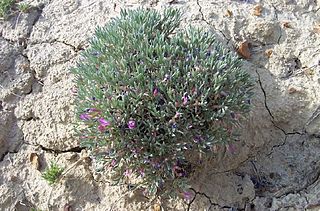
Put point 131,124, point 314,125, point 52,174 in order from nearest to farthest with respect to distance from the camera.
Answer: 1. point 131,124
2. point 52,174
3. point 314,125

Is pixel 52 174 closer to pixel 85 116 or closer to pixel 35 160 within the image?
pixel 35 160

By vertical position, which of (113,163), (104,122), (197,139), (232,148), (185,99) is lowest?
(232,148)

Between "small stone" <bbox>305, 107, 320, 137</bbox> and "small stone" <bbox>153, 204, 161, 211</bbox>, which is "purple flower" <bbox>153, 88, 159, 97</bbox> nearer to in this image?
"small stone" <bbox>153, 204, 161, 211</bbox>

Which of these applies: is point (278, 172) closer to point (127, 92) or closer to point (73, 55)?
point (127, 92)

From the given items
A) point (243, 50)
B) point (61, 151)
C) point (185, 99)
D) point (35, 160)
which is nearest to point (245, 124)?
point (243, 50)

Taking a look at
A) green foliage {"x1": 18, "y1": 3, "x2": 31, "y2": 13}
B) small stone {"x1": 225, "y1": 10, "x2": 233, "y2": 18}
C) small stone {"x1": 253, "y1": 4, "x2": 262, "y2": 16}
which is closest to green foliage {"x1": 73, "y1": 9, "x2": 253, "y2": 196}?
small stone {"x1": 225, "y1": 10, "x2": 233, "y2": 18}

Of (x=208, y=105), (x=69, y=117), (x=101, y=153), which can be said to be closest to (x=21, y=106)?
(x=69, y=117)
